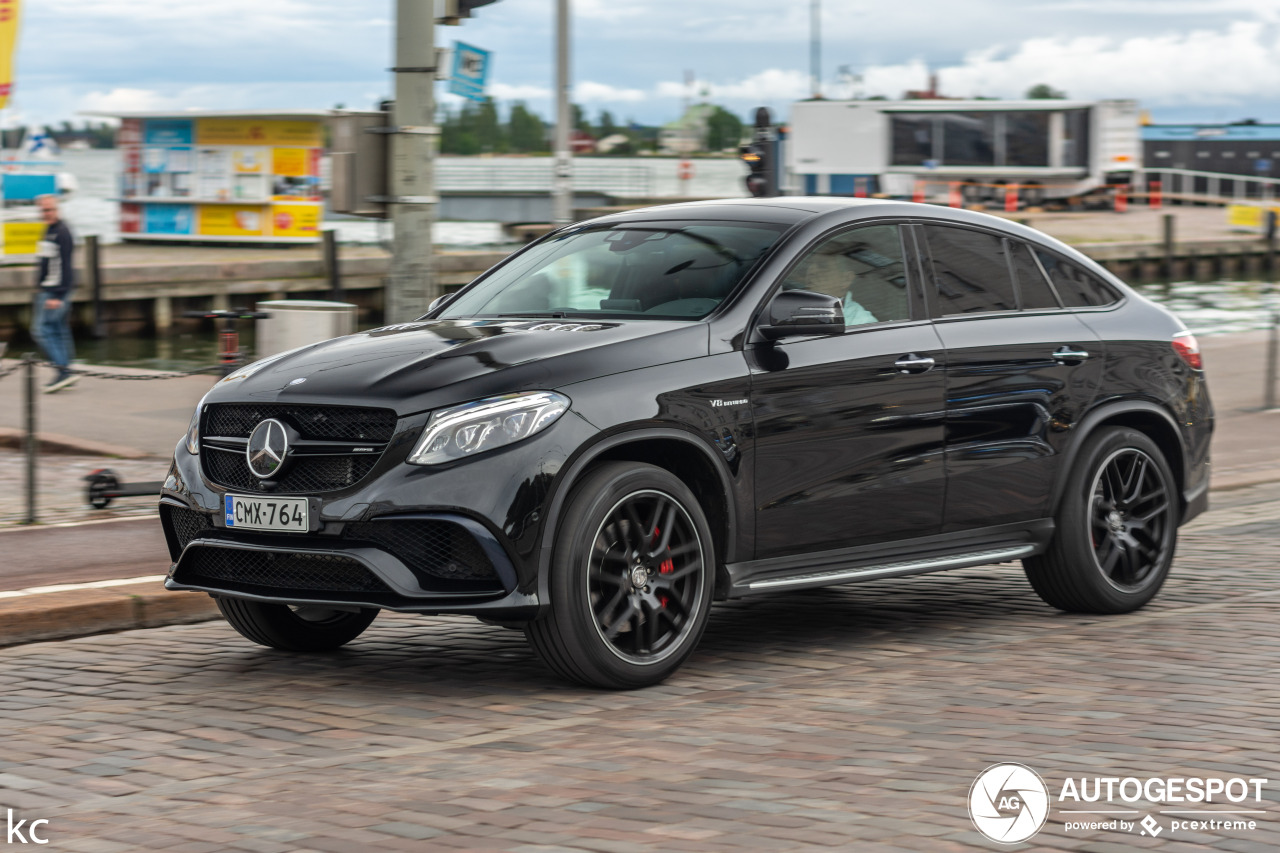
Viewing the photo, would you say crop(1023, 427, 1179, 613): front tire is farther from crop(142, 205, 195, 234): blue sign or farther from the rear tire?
crop(142, 205, 195, 234): blue sign

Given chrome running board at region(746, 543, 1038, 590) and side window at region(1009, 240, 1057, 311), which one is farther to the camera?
side window at region(1009, 240, 1057, 311)

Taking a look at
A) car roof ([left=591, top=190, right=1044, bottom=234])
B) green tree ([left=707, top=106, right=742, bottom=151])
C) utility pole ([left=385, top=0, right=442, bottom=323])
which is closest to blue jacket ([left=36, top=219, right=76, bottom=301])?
utility pole ([left=385, top=0, right=442, bottom=323])

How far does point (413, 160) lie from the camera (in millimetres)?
9805

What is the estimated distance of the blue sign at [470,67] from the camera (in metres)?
15.2

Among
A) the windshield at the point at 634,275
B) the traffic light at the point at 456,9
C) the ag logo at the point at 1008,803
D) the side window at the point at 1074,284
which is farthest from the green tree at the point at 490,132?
the ag logo at the point at 1008,803

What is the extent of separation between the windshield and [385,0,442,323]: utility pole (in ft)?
8.45

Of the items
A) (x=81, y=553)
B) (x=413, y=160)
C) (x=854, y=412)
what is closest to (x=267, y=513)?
(x=854, y=412)

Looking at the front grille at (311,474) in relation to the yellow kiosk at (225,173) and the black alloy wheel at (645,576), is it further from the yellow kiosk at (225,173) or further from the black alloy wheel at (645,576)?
the yellow kiosk at (225,173)

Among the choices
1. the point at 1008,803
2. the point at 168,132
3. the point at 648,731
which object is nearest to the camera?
the point at 1008,803

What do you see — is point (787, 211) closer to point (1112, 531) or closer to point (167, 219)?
point (1112, 531)

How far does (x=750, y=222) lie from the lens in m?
6.89

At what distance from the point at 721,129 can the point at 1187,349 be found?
107 metres

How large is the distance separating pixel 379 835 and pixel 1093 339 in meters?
4.42

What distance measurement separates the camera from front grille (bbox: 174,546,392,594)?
5777 mm
